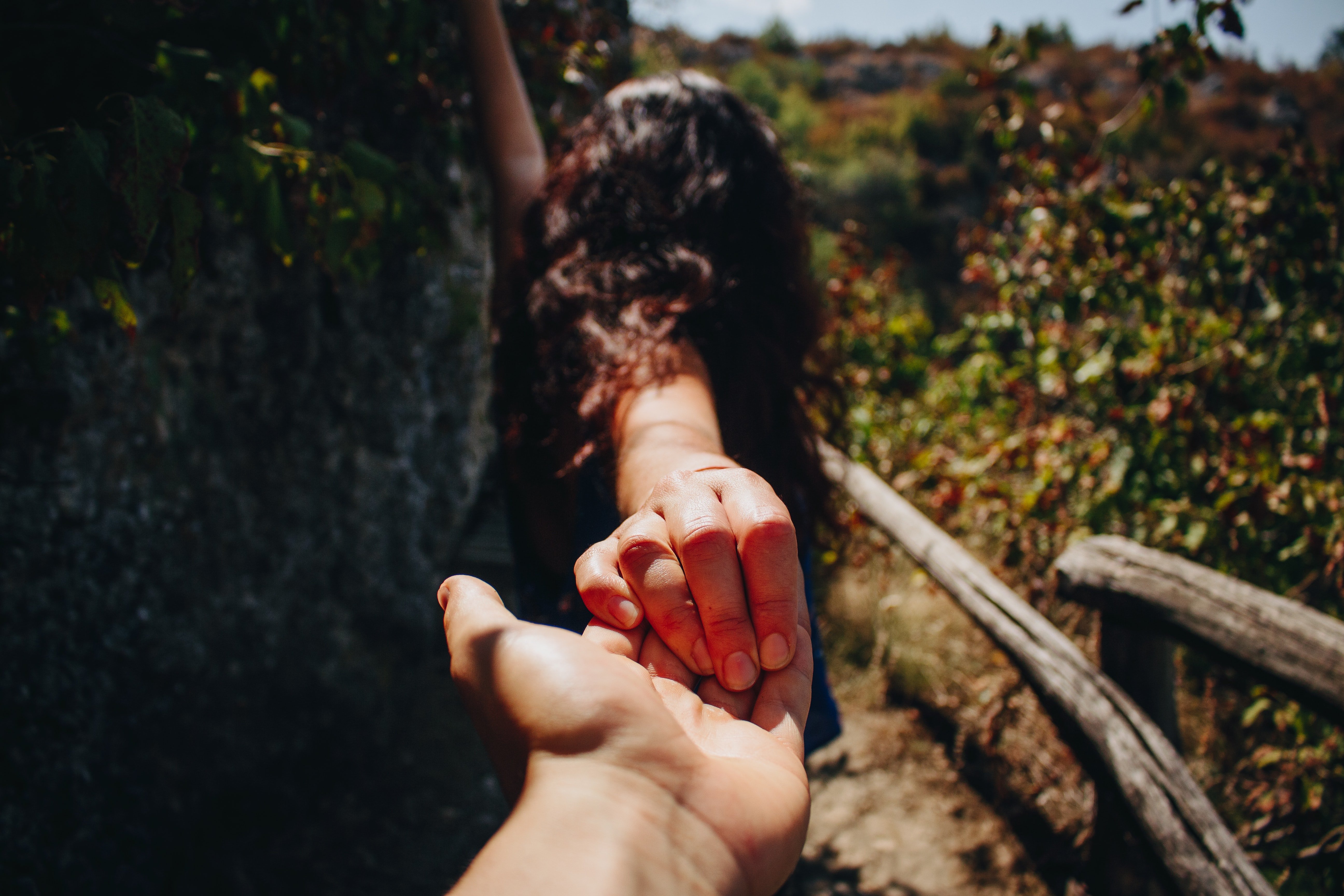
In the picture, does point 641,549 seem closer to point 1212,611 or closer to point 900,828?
point 1212,611

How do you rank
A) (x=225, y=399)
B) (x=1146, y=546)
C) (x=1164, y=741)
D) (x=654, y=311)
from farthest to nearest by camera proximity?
(x=1146, y=546) < (x=225, y=399) < (x=1164, y=741) < (x=654, y=311)

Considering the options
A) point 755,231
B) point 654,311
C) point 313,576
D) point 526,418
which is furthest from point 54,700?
point 755,231

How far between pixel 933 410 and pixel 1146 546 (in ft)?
6.47

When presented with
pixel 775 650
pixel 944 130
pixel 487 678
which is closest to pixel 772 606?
pixel 775 650

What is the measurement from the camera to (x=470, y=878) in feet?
1.67

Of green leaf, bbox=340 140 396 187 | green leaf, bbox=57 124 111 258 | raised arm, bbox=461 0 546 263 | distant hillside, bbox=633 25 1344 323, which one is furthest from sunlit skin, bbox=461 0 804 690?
distant hillside, bbox=633 25 1344 323

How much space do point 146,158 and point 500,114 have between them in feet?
4.20

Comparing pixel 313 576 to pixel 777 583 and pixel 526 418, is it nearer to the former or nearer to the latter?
pixel 526 418

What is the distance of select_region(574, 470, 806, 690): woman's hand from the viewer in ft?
2.45

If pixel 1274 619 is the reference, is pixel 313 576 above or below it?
below

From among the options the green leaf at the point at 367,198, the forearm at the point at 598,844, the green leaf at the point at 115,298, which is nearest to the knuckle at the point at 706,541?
→ the forearm at the point at 598,844

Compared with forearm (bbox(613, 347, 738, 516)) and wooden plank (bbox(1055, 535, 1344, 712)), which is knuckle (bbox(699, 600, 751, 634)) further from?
wooden plank (bbox(1055, 535, 1344, 712))

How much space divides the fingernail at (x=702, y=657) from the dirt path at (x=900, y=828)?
189 centimetres

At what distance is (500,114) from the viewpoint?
2049mm
